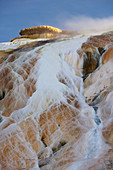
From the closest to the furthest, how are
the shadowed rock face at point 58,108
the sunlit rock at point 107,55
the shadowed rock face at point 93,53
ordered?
the shadowed rock face at point 58,108
the sunlit rock at point 107,55
the shadowed rock face at point 93,53

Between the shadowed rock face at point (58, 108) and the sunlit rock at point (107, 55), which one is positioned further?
the sunlit rock at point (107, 55)

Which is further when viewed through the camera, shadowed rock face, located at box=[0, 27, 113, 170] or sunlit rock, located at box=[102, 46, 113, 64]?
sunlit rock, located at box=[102, 46, 113, 64]

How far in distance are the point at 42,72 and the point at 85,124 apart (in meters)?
3.16

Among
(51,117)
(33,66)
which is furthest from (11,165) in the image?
(33,66)

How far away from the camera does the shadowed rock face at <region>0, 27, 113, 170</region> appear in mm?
4145

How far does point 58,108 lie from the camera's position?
5570 millimetres

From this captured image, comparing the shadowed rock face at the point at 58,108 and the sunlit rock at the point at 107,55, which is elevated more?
the sunlit rock at the point at 107,55

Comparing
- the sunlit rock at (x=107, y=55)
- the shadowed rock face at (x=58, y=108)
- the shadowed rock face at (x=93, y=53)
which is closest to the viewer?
the shadowed rock face at (x=58, y=108)

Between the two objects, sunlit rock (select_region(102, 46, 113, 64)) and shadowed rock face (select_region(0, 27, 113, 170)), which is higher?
sunlit rock (select_region(102, 46, 113, 64))

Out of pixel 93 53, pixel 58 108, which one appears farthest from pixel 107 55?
pixel 58 108

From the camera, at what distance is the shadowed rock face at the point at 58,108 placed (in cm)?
414

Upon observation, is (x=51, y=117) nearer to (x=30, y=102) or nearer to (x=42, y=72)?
(x=30, y=102)

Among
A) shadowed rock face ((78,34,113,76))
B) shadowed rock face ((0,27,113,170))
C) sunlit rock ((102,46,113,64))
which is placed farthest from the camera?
shadowed rock face ((78,34,113,76))

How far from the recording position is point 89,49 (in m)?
7.66
